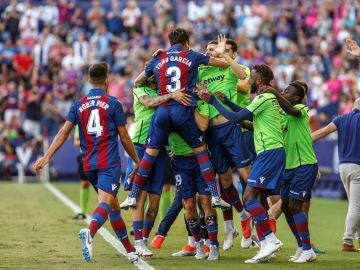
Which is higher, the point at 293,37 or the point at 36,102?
the point at 293,37

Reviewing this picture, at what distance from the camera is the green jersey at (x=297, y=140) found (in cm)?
1317

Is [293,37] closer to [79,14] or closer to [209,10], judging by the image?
[209,10]

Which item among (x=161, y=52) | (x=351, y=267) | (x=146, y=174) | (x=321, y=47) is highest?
(x=321, y=47)

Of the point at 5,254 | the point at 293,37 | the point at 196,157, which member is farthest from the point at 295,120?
the point at 293,37

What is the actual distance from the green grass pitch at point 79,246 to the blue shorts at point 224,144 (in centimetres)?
114

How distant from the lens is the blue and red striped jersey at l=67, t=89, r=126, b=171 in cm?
1220

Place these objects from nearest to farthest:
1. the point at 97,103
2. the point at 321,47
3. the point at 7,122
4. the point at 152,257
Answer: the point at 97,103 < the point at 152,257 < the point at 7,122 < the point at 321,47

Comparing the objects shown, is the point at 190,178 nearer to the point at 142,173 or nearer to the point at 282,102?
the point at 142,173

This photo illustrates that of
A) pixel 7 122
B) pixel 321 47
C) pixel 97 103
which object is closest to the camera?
pixel 97 103

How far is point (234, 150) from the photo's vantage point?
13.9m

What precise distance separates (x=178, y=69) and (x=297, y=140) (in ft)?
5.36

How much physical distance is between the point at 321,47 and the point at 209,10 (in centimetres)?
407

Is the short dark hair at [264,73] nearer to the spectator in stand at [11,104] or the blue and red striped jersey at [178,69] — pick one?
the blue and red striped jersey at [178,69]

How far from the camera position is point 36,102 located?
105 feet
